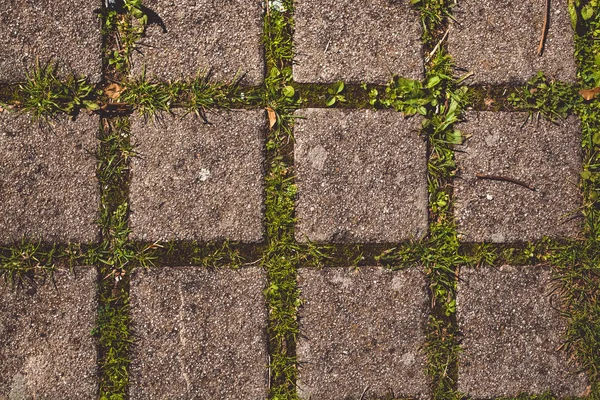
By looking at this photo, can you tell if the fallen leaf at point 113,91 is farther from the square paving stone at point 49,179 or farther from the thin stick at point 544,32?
the thin stick at point 544,32

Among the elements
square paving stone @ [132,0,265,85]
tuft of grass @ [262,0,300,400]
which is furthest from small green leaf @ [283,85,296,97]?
square paving stone @ [132,0,265,85]

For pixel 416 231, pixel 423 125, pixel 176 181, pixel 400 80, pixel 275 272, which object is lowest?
pixel 275 272

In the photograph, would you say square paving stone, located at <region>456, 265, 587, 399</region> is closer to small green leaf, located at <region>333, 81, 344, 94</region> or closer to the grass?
the grass

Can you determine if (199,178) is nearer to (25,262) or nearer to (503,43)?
(25,262)

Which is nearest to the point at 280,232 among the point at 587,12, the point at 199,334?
the point at 199,334

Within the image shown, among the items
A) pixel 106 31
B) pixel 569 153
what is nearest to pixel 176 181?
pixel 106 31

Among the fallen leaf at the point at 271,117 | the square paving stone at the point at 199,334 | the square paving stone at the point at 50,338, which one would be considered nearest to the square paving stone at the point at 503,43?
the fallen leaf at the point at 271,117

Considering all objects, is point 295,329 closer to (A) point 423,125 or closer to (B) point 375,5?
(A) point 423,125
